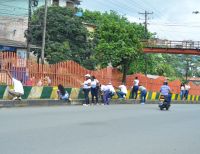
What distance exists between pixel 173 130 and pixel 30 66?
12011mm

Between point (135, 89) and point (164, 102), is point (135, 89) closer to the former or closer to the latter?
point (135, 89)

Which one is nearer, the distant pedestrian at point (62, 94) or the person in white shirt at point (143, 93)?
the distant pedestrian at point (62, 94)

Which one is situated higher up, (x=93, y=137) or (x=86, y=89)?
(x=86, y=89)

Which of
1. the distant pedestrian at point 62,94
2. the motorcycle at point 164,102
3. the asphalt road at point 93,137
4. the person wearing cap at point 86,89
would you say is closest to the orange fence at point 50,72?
the distant pedestrian at point 62,94

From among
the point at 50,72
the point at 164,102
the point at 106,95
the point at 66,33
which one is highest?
the point at 66,33

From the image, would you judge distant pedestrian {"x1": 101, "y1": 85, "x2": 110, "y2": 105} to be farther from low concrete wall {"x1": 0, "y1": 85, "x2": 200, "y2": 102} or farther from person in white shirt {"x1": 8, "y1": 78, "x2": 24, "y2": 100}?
person in white shirt {"x1": 8, "y1": 78, "x2": 24, "y2": 100}

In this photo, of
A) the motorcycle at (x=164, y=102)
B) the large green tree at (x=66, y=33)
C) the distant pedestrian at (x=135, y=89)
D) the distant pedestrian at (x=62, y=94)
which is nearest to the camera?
the motorcycle at (x=164, y=102)

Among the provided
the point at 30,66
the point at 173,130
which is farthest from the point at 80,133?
the point at 30,66

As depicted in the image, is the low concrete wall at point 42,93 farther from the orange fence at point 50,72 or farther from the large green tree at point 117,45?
the large green tree at point 117,45

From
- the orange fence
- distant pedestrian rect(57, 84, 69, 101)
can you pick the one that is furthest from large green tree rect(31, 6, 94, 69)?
distant pedestrian rect(57, 84, 69, 101)

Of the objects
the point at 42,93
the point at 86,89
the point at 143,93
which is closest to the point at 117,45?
the point at 143,93

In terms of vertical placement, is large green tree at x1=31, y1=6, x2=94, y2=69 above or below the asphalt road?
→ above

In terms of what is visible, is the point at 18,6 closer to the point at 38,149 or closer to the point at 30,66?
the point at 30,66

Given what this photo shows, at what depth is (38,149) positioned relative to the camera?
9.34m
